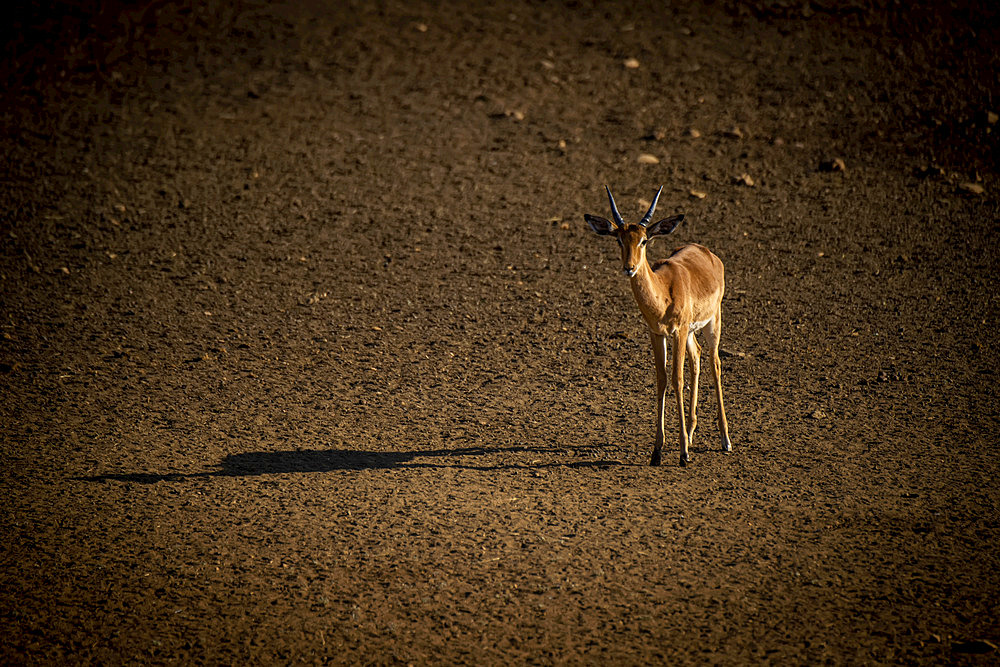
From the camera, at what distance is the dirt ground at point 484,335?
260 inches

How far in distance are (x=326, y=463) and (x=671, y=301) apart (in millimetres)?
3261

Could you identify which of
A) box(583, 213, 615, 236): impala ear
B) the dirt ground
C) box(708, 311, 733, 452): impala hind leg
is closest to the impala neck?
box(583, 213, 615, 236): impala ear

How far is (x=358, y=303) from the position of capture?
12.2 meters

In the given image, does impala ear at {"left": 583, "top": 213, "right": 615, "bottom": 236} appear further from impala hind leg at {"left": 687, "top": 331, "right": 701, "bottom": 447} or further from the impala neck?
impala hind leg at {"left": 687, "top": 331, "right": 701, "bottom": 447}

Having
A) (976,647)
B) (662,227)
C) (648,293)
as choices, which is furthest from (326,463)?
(976,647)

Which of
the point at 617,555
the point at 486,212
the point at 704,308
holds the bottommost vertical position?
the point at 486,212

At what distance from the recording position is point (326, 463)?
852 cm

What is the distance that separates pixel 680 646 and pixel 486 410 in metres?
3.90

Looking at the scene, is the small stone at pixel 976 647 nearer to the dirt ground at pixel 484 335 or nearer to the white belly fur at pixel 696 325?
the dirt ground at pixel 484 335

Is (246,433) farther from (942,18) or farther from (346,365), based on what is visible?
(942,18)

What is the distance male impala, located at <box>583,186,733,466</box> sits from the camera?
802 cm

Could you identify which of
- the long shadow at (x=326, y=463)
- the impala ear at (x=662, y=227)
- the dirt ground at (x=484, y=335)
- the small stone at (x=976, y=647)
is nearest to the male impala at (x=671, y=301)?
the impala ear at (x=662, y=227)

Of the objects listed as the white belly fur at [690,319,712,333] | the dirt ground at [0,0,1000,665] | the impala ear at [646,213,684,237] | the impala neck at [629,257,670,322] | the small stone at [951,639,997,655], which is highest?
the impala ear at [646,213,684,237]

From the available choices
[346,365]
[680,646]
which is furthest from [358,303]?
[680,646]
